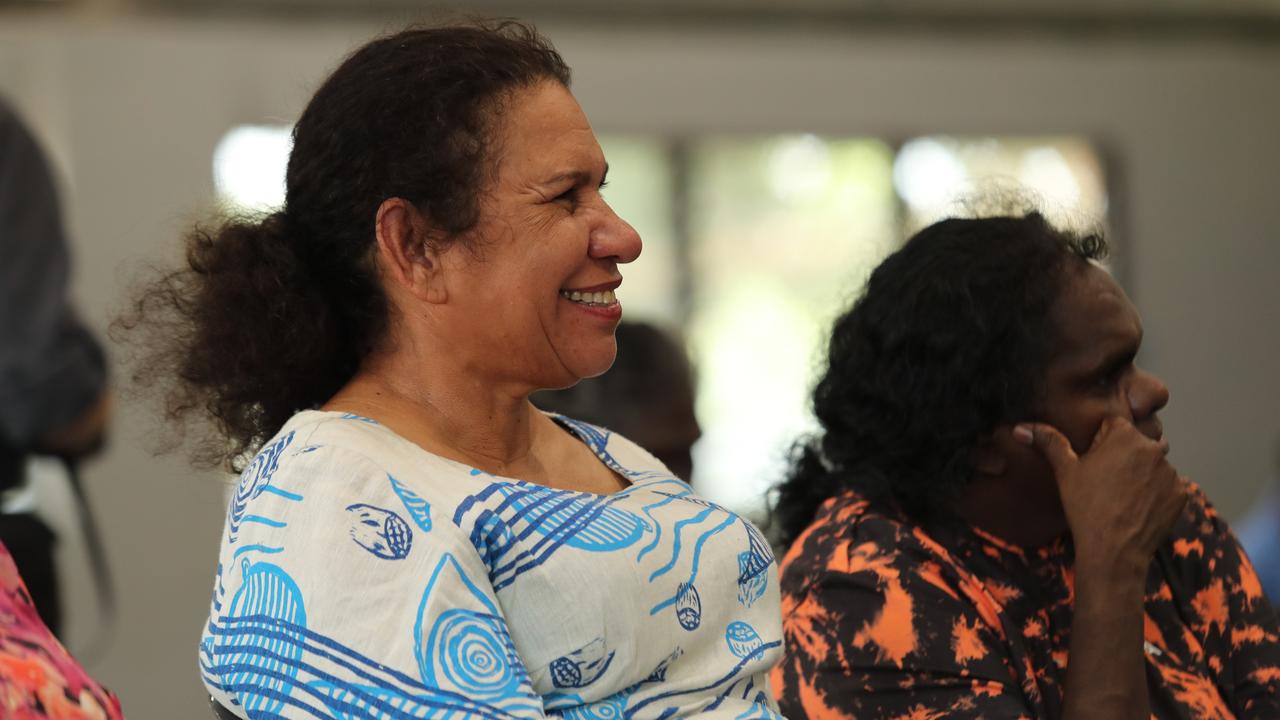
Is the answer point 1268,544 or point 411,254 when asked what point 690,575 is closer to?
point 411,254

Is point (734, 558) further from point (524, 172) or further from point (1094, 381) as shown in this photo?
point (1094, 381)

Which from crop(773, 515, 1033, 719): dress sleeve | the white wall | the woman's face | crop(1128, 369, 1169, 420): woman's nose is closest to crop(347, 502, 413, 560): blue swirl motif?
the woman's face

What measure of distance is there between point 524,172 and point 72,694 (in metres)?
0.77

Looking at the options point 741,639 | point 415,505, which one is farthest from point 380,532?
point 741,639

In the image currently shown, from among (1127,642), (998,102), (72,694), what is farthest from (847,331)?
(998,102)

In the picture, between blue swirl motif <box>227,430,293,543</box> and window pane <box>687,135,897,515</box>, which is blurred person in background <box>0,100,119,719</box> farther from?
window pane <box>687,135,897,515</box>

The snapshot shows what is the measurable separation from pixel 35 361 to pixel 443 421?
1.61 meters

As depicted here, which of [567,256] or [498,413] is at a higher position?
[567,256]

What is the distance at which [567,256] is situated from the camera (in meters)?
1.70

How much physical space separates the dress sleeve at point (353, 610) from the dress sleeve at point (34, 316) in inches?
62.1

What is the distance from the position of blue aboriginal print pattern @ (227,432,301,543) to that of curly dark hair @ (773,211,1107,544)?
981mm

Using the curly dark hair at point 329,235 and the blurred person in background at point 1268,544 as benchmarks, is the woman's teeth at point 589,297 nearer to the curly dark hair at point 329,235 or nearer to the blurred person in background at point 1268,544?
the curly dark hair at point 329,235

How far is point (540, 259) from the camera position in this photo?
5.55 ft

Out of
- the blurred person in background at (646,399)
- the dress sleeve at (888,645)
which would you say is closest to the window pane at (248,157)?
the blurred person in background at (646,399)
